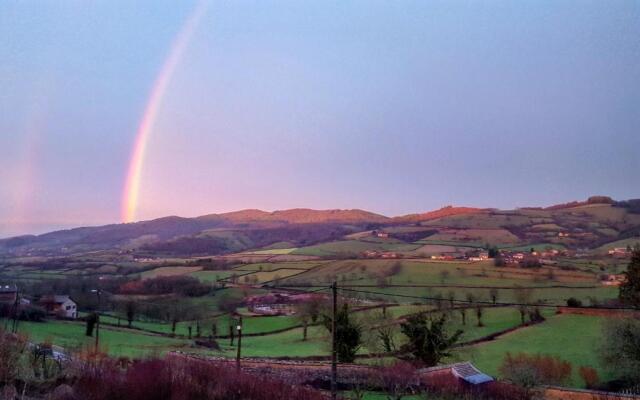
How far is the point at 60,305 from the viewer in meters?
52.2

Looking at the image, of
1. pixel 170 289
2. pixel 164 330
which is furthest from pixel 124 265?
pixel 164 330

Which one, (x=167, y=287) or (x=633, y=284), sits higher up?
(x=633, y=284)

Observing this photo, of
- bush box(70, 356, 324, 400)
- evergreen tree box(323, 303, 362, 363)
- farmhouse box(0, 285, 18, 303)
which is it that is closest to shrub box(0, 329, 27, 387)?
bush box(70, 356, 324, 400)

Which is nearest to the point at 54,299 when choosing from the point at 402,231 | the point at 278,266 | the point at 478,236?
the point at 278,266

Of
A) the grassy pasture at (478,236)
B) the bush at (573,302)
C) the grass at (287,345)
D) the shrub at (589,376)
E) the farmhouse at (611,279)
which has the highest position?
the grassy pasture at (478,236)

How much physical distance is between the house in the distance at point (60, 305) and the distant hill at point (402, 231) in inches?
2543

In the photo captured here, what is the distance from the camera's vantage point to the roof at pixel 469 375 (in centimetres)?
2496

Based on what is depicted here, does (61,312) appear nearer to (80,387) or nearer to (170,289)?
(170,289)

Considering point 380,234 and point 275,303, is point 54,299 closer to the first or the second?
point 275,303

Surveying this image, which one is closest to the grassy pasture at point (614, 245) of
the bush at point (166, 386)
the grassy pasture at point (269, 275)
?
the grassy pasture at point (269, 275)

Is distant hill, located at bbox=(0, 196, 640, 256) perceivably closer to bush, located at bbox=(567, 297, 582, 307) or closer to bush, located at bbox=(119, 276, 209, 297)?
bush, located at bbox=(567, 297, 582, 307)

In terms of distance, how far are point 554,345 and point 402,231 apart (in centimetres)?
8109

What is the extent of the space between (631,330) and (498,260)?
42.6 m

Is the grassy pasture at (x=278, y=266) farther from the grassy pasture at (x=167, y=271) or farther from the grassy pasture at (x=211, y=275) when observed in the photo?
the grassy pasture at (x=167, y=271)
